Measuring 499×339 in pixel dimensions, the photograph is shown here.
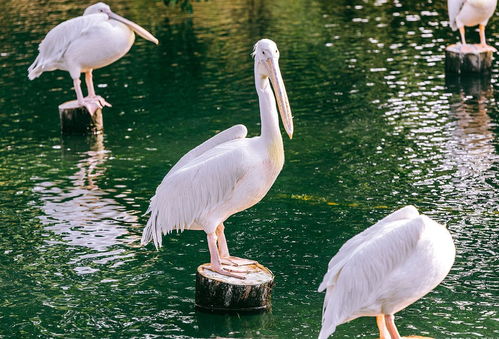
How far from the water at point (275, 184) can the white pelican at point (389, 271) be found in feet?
2.00

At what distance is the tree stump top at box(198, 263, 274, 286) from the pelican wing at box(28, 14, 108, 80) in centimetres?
446

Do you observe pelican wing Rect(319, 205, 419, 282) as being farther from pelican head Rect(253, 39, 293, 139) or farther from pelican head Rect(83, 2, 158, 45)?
pelican head Rect(83, 2, 158, 45)

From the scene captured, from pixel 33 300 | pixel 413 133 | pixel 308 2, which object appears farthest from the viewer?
pixel 308 2

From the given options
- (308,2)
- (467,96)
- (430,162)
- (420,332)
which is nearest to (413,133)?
(430,162)

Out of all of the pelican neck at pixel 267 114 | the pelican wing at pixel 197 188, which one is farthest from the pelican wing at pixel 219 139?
the pelican neck at pixel 267 114

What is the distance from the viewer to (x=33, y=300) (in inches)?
220

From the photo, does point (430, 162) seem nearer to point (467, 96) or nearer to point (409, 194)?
point (409, 194)

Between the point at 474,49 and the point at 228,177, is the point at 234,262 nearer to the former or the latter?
→ the point at 228,177

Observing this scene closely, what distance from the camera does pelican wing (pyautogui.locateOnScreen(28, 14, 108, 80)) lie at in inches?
364

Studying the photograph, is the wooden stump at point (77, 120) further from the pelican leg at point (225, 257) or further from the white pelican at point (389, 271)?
the white pelican at point (389, 271)

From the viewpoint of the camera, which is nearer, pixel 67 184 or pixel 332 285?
pixel 332 285

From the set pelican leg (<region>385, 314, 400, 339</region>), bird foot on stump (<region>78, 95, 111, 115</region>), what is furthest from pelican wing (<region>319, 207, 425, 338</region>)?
bird foot on stump (<region>78, 95, 111, 115</region>)

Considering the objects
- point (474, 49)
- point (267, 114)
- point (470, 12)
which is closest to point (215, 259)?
point (267, 114)

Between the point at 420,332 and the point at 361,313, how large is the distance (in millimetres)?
605
